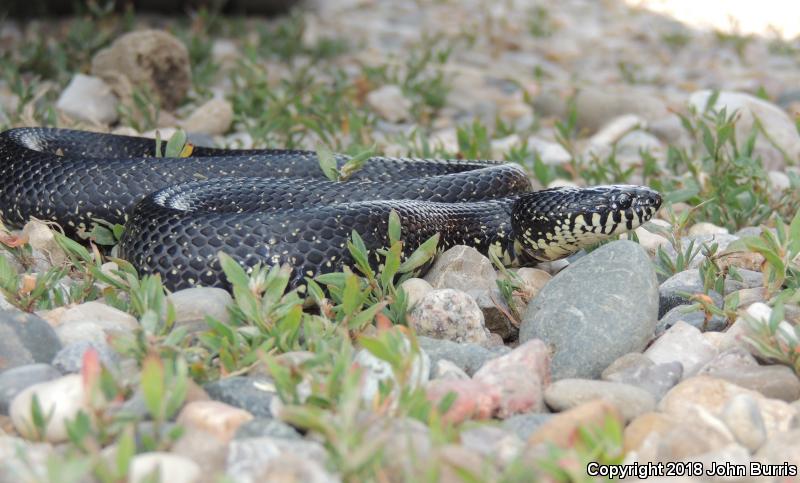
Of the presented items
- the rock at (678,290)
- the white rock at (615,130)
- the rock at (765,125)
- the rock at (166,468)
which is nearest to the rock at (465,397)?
the rock at (166,468)

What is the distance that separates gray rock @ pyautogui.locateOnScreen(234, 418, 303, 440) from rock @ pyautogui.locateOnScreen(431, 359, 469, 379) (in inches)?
25.0

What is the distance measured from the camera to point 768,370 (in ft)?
10.8

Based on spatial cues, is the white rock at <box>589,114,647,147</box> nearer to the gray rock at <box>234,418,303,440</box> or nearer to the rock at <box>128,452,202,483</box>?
the gray rock at <box>234,418,303,440</box>

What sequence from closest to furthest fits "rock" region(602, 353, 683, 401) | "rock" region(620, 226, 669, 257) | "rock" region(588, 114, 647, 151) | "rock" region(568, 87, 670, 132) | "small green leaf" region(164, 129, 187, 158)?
"rock" region(602, 353, 683, 401) < "rock" region(620, 226, 669, 257) < "small green leaf" region(164, 129, 187, 158) < "rock" region(588, 114, 647, 151) < "rock" region(568, 87, 670, 132)

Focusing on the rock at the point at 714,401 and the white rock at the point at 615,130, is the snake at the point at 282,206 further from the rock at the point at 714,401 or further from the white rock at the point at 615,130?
the white rock at the point at 615,130

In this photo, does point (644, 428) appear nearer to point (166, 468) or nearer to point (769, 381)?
point (769, 381)

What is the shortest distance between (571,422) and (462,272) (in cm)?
171

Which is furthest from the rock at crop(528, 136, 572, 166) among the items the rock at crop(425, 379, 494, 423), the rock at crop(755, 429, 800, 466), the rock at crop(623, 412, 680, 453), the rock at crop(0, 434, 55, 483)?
the rock at crop(0, 434, 55, 483)

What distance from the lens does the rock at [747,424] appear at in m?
2.88

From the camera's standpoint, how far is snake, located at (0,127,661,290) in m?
4.17

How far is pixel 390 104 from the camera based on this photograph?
792 centimetres

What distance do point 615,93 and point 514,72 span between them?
1.51 m

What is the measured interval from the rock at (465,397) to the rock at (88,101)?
4.58 meters

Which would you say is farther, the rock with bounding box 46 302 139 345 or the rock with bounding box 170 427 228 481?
the rock with bounding box 46 302 139 345
